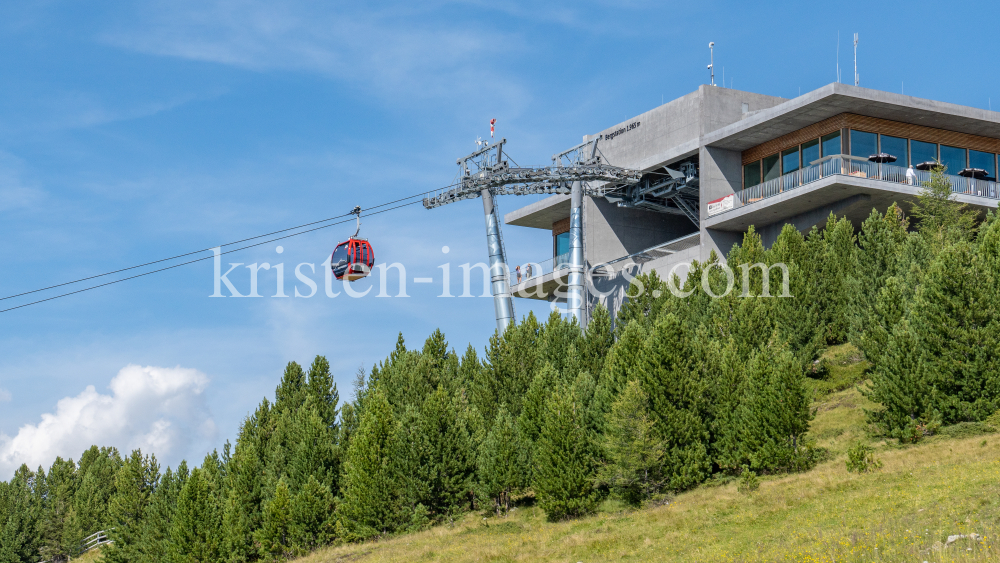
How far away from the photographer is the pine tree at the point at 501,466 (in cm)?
4134

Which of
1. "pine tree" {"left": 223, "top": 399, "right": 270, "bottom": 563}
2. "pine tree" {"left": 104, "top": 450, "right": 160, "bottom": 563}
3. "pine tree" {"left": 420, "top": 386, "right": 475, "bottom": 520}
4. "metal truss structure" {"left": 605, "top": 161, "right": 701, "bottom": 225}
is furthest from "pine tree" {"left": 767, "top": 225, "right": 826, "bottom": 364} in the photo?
"pine tree" {"left": 104, "top": 450, "right": 160, "bottom": 563}

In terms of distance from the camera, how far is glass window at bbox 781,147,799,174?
5550 centimetres

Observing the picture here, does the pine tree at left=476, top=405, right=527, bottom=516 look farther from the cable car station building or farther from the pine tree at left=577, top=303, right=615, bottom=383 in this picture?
the cable car station building

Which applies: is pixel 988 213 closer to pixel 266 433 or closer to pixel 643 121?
pixel 643 121

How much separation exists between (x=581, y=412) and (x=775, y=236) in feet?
77.0

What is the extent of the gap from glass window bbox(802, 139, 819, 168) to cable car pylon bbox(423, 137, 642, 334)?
10.4 metres

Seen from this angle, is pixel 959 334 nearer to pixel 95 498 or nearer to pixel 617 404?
pixel 617 404

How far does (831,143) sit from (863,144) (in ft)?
5.16

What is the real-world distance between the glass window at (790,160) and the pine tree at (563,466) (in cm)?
2347

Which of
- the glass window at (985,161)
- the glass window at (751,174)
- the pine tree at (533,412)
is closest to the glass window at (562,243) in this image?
the glass window at (751,174)

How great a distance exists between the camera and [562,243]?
234 ft

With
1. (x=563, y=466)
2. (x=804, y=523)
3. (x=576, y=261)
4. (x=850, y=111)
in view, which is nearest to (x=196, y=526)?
(x=563, y=466)

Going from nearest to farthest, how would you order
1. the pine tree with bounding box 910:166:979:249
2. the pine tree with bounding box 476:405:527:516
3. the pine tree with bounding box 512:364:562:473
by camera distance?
1. the pine tree with bounding box 476:405:527:516
2. the pine tree with bounding box 512:364:562:473
3. the pine tree with bounding box 910:166:979:249

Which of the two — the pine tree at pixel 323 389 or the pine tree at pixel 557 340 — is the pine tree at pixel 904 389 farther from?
the pine tree at pixel 323 389
